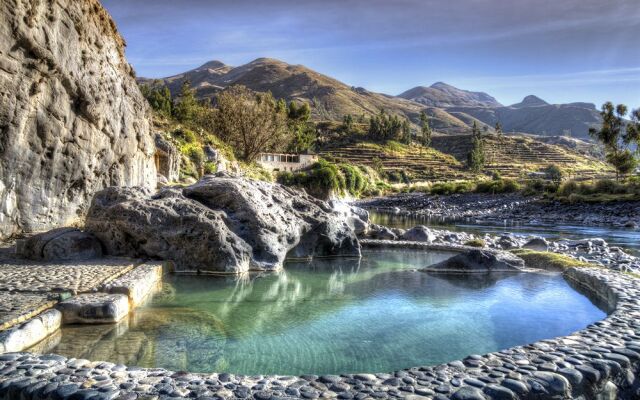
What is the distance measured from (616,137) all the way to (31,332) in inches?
3163

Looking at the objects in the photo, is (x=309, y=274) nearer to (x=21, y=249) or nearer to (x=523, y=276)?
(x=523, y=276)

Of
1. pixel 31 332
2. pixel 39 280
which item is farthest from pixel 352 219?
pixel 31 332

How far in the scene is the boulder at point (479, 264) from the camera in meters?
15.5

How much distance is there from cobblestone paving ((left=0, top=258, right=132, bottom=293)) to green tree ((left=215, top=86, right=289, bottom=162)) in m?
39.9

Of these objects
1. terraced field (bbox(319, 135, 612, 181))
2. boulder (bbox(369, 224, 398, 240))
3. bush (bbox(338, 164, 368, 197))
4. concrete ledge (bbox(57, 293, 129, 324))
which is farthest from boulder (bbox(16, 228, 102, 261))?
terraced field (bbox(319, 135, 612, 181))

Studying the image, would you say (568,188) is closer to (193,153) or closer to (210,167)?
(210,167)

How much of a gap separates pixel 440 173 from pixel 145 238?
373ft

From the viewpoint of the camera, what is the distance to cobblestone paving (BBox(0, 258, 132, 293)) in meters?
9.72

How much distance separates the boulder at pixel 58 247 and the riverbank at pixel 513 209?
41284mm

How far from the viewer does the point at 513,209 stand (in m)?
57.6

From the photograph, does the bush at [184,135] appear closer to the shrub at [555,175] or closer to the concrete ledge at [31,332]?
the concrete ledge at [31,332]

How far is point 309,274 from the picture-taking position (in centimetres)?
1541

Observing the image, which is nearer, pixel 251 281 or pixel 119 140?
pixel 251 281

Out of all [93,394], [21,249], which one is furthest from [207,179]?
[93,394]
